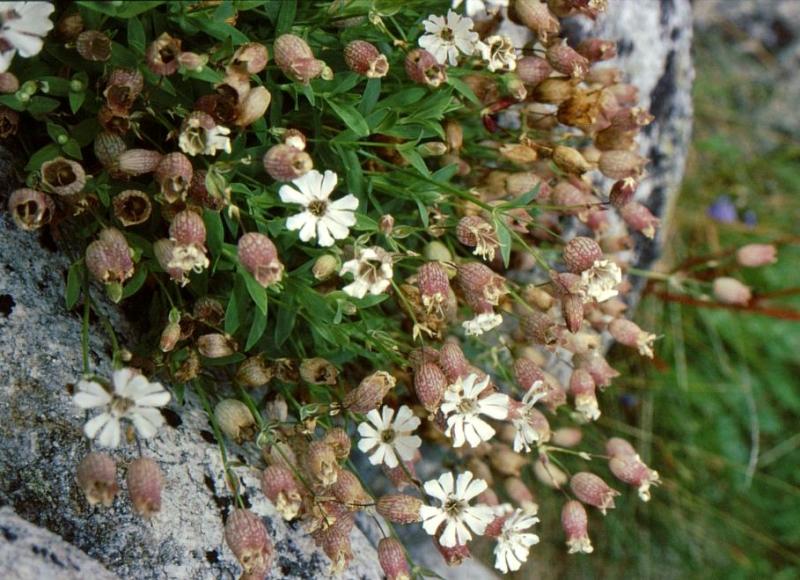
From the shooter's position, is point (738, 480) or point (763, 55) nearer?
point (738, 480)

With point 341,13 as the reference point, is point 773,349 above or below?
below

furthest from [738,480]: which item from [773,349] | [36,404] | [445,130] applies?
[36,404]

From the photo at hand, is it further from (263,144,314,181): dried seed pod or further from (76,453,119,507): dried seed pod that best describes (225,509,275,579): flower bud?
(263,144,314,181): dried seed pod

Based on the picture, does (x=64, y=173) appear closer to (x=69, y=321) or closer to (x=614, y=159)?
(x=69, y=321)

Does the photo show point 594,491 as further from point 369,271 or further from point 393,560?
point 369,271

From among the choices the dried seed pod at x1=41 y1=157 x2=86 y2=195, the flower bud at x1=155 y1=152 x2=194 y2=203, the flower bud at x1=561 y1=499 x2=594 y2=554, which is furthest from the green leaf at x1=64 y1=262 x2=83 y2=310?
the flower bud at x1=561 y1=499 x2=594 y2=554

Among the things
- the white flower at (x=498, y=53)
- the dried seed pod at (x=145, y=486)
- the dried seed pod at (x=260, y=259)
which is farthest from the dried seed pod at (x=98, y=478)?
the white flower at (x=498, y=53)

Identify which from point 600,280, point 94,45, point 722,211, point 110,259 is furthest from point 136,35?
point 722,211

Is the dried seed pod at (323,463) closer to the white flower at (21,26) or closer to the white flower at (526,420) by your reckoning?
the white flower at (526,420)
